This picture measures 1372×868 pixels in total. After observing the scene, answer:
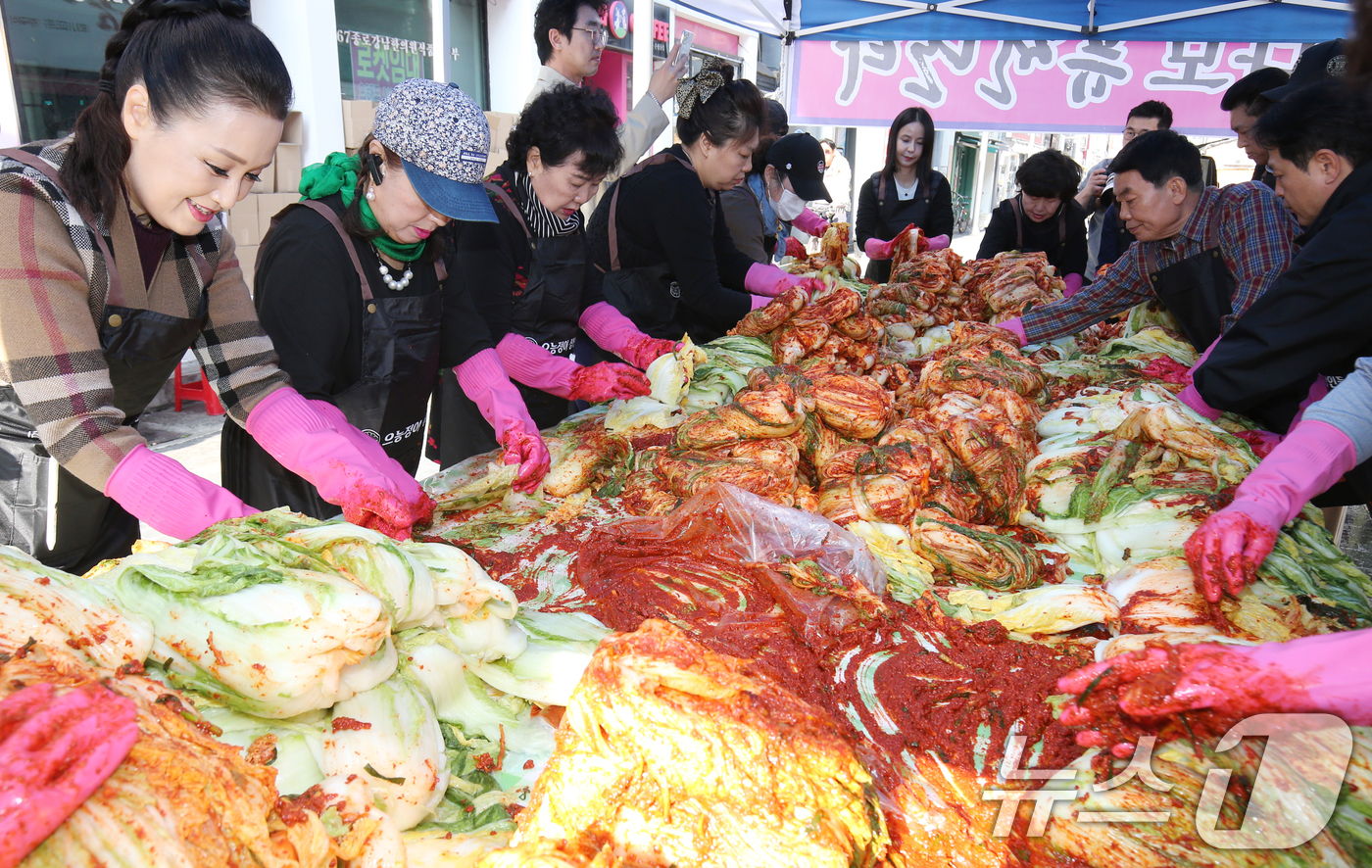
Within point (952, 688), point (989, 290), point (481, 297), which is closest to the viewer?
point (952, 688)

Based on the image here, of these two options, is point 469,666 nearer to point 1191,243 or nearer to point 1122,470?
point 1122,470

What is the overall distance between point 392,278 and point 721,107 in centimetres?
212

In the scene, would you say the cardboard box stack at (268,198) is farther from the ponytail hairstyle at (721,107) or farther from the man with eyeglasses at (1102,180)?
the man with eyeglasses at (1102,180)

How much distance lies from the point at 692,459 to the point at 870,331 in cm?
199

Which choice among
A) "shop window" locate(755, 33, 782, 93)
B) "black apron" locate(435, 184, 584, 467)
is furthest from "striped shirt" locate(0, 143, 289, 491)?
"shop window" locate(755, 33, 782, 93)

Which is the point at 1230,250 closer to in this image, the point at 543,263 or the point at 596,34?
the point at 543,263

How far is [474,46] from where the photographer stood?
948cm

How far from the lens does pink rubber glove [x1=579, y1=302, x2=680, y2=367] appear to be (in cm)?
369

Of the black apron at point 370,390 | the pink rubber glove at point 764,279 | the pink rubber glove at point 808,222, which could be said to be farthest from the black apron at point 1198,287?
the pink rubber glove at point 808,222

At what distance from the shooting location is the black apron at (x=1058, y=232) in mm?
6512

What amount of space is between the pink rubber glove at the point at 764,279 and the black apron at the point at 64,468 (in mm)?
3257

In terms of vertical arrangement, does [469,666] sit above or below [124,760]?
below

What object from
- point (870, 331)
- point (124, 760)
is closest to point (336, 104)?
point (870, 331)

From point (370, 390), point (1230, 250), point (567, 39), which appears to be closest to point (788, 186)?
point (567, 39)
